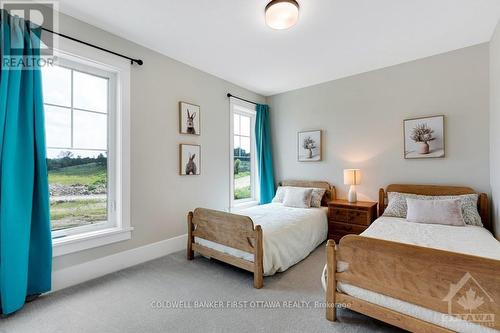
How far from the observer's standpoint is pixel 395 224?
8.59 ft

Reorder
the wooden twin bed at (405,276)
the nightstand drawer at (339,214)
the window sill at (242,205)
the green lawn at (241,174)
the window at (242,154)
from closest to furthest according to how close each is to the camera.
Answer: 1. the wooden twin bed at (405,276)
2. the nightstand drawer at (339,214)
3. the window sill at (242,205)
4. the window at (242,154)
5. the green lawn at (241,174)

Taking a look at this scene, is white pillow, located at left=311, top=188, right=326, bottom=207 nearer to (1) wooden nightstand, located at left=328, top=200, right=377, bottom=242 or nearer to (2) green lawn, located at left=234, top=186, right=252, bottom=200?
(1) wooden nightstand, located at left=328, top=200, right=377, bottom=242

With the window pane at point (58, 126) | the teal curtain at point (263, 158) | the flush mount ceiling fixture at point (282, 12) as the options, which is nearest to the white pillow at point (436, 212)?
the teal curtain at point (263, 158)

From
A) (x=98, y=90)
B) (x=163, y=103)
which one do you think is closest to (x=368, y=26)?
(x=163, y=103)

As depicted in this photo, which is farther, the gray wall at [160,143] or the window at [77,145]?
the gray wall at [160,143]

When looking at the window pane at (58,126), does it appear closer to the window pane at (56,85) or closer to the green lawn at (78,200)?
the window pane at (56,85)

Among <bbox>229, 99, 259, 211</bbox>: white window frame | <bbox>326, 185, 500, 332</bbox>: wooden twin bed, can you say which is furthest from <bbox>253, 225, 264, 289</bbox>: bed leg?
<bbox>229, 99, 259, 211</bbox>: white window frame

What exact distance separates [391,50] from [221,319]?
3551 millimetres

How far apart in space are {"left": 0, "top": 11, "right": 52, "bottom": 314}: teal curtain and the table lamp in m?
3.57

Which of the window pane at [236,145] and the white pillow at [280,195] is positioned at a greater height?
the window pane at [236,145]

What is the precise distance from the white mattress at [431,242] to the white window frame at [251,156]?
2.31m

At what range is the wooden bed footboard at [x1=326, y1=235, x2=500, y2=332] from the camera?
1263 millimetres

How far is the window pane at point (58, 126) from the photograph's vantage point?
227 centimetres

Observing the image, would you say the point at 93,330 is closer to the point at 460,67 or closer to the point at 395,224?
the point at 395,224
